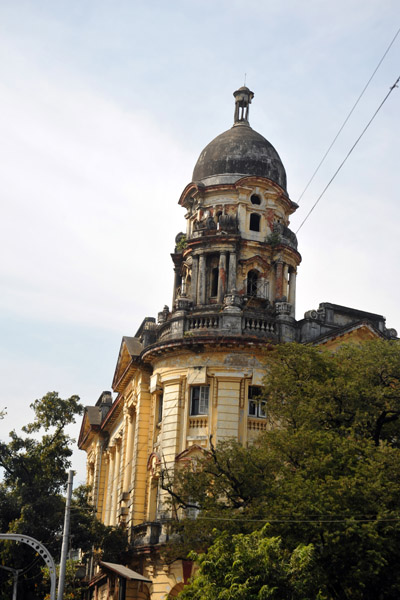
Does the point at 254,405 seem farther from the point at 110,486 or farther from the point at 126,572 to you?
the point at 110,486

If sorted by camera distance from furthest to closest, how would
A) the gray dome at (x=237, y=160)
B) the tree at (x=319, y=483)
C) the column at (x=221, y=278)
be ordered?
the gray dome at (x=237, y=160) < the column at (x=221, y=278) < the tree at (x=319, y=483)

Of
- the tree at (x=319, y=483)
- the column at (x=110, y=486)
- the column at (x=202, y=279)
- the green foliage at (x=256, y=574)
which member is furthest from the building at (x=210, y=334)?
the green foliage at (x=256, y=574)

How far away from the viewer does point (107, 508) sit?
155 feet

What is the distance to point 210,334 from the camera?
113ft

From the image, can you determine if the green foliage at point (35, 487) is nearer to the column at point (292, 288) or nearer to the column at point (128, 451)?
the column at point (128, 451)

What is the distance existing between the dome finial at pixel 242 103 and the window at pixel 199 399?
53.9 feet

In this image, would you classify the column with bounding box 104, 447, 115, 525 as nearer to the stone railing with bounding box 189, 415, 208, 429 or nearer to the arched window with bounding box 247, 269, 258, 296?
the stone railing with bounding box 189, 415, 208, 429

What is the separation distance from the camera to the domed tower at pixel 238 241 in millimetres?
36750

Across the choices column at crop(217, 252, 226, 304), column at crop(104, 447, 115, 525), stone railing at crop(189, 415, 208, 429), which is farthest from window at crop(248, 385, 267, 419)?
column at crop(104, 447, 115, 525)

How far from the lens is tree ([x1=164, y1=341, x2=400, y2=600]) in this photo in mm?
22234

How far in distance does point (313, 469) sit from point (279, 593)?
5022 mm

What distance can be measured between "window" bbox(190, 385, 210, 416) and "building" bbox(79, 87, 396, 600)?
49mm

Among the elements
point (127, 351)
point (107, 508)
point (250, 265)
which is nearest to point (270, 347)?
point (250, 265)

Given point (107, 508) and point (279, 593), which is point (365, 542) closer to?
point (279, 593)
